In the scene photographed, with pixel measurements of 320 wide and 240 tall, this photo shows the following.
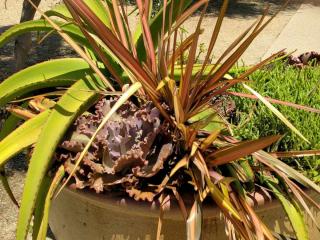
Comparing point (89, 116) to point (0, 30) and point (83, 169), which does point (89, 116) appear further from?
point (0, 30)

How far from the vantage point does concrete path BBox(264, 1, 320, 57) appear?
559 centimetres

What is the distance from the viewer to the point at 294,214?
1.52 metres

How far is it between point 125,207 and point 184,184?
193mm

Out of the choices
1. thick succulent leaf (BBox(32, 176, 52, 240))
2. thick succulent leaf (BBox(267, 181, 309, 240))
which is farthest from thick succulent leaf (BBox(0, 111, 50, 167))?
thick succulent leaf (BBox(267, 181, 309, 240))

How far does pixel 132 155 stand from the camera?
1518 mm

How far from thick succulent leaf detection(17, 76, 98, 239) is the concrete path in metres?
3.82

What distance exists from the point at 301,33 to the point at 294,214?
487 centimetres

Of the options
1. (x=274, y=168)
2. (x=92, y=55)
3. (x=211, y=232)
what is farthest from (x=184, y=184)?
(x=92, y=55)

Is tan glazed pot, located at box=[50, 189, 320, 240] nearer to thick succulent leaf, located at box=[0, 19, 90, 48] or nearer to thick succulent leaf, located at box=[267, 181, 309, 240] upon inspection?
thick succulent leaf, located at box=[267, 181, 309, 240]

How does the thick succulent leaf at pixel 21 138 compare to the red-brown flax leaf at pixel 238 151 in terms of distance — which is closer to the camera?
the red-brown flax leaf at pixel 238 151

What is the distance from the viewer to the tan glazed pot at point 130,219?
1512mm

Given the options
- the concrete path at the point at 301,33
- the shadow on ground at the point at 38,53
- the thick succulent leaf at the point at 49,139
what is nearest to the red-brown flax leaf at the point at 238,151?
the thick succulent leaf at the point at 49,139

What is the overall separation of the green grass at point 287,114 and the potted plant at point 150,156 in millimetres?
151

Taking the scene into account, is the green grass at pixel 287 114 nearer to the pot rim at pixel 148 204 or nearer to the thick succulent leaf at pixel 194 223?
the pot rim at pixel 148 204
